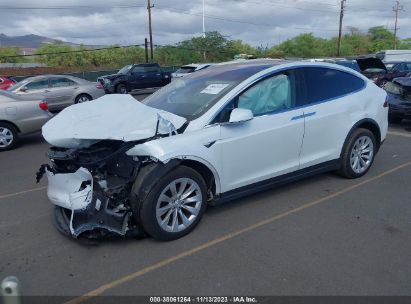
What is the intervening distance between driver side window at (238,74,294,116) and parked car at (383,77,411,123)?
5.98m

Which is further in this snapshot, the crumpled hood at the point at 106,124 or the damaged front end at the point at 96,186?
the crumpled hood at the point at 106,124

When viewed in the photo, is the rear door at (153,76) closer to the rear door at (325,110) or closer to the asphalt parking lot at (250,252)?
the asphalt parking lot at (250,252)

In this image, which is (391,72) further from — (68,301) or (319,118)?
(68,301)

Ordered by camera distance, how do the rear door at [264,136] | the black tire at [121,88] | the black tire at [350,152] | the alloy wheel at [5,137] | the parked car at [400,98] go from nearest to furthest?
1. the rear door at [264,136]
2. the black tire at [350,152]
3. the alloy wheel at [5,137]
4. the parked car at [400,98]
5. the black tire at [121,88]

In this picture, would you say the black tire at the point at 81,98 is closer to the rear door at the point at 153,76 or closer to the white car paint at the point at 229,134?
the rear door at the point at 153,76

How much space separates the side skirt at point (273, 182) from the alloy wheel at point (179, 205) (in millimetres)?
293

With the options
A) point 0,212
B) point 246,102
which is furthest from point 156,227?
point 0,212

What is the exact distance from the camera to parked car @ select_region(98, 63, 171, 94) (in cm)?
2408

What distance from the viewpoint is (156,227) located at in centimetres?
381

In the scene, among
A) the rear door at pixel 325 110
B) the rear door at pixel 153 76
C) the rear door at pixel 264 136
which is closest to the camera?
the rear door at pixel 264 136

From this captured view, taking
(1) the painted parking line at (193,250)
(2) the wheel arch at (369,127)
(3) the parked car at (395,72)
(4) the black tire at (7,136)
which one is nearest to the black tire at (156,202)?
(1) the painted parking line at (193,250)

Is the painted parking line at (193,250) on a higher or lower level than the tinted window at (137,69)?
lower

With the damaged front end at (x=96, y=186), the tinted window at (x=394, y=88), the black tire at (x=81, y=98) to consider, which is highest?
the tinted window at (x=394, y=88)

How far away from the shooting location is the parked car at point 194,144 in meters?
3.77
